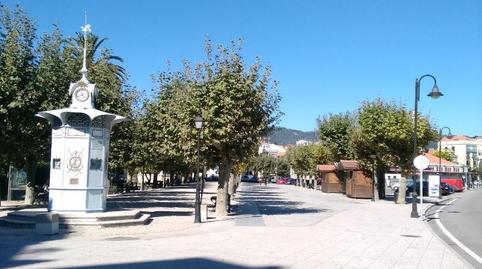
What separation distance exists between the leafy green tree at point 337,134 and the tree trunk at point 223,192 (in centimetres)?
3752

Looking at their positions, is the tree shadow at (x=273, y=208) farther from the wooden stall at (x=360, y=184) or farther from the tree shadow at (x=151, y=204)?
the wooden stall at (x=360, y=184)

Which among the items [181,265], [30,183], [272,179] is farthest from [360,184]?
[272,179]

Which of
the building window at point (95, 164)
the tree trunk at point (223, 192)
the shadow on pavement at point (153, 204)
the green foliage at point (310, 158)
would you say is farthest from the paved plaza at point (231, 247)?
the green foliage at point (310, 158)

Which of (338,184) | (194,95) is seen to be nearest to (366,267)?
(194,95)

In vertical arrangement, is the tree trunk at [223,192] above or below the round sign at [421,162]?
below

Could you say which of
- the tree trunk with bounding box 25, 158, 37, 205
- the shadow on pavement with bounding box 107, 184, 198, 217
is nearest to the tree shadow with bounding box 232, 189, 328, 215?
Answer: the shadow on pavement with bounding box 107, 184, 198, 217

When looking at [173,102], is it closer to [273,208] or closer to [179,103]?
[179,103]

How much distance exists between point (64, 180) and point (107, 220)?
2.20 meters

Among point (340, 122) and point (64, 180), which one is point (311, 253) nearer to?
point (64, 180)

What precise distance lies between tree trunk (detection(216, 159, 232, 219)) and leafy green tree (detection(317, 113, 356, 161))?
37.5 meters

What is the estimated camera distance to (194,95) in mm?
23891

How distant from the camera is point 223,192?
2481cm

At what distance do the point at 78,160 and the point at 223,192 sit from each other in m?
7.35

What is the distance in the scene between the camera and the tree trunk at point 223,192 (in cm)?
2455
